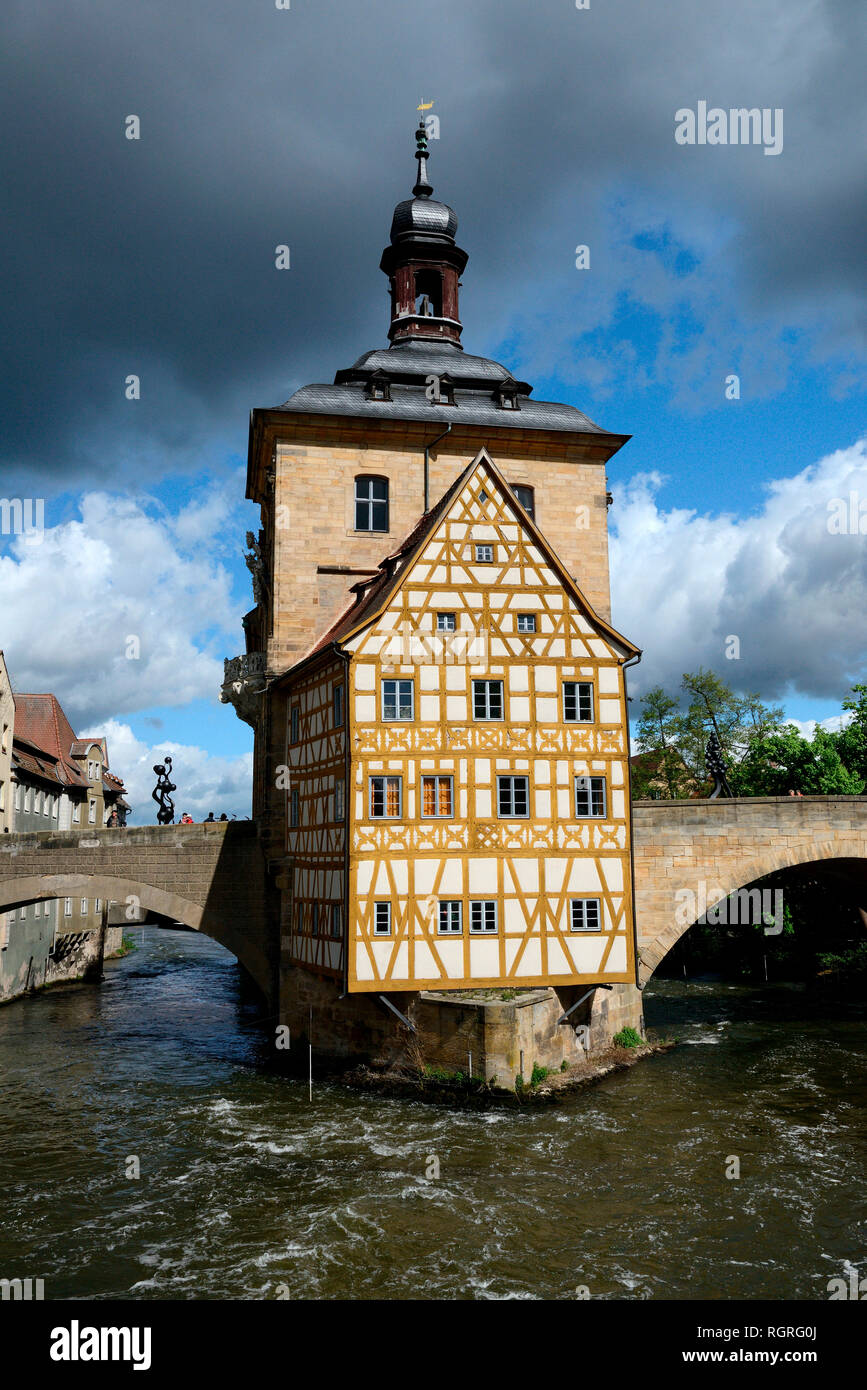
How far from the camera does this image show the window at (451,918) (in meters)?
22.0

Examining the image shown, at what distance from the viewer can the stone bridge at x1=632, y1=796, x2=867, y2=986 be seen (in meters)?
27.0

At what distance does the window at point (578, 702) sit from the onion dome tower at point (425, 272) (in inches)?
650

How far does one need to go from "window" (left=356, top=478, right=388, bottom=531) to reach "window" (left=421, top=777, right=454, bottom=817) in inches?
391

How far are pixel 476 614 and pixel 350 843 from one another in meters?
5.88

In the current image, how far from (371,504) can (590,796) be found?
1144 centimetres

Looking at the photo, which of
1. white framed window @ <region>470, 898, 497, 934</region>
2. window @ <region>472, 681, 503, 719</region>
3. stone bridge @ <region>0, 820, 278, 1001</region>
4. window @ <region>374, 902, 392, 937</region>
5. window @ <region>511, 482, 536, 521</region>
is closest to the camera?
window @ <region>374, 902, 392, 937</region>

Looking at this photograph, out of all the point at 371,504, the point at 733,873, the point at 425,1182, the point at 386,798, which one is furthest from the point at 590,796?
the point at 371,504

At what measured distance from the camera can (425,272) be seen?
116ft

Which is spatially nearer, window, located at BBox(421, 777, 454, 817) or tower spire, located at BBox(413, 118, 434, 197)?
window, located at BBox(421, 777, 454, 817)

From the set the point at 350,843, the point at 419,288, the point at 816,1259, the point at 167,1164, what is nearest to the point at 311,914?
the point at 350,843

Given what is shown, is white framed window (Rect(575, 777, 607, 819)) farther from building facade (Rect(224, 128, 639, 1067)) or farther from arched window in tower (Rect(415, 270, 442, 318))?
arched window in tower (Rect(415, 270, 442, 318))

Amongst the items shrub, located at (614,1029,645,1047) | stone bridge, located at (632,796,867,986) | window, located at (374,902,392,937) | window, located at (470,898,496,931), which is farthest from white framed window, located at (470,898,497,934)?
stone bridge, located at (632,796,867,986)

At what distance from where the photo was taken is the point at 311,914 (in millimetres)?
24953
